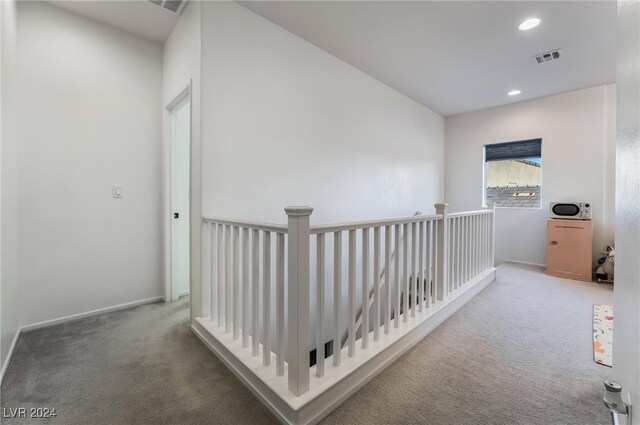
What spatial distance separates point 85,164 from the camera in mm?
2377

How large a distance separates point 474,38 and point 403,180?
202 cm

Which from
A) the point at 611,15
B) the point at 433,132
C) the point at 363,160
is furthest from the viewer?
the point at 433,132

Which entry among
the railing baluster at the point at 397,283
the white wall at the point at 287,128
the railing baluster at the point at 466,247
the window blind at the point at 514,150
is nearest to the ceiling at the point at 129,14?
the white wall at the point at 287,128

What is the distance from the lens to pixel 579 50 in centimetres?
283

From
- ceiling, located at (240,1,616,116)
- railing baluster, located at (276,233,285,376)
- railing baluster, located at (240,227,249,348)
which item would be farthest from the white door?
railing baluster, located at (276,233,285,376)

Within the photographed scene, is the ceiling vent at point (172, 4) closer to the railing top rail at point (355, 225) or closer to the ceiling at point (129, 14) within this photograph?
the ceiling at point (129, 14)

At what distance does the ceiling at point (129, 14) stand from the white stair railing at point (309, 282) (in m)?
1.91

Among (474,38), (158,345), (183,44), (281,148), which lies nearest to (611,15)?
(474,38)

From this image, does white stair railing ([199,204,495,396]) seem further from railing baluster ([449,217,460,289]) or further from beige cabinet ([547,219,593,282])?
beige cabinet ([547,219,593,282])

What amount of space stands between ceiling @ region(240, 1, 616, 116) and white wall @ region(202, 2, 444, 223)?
227 millimetres

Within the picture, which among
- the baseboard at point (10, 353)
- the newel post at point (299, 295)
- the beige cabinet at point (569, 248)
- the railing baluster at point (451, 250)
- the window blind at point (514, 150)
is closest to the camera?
the newel post at point (299, 295)

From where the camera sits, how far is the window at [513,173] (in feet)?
14.3

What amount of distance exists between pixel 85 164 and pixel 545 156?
5.99 m

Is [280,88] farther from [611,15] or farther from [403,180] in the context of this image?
[611,15]
